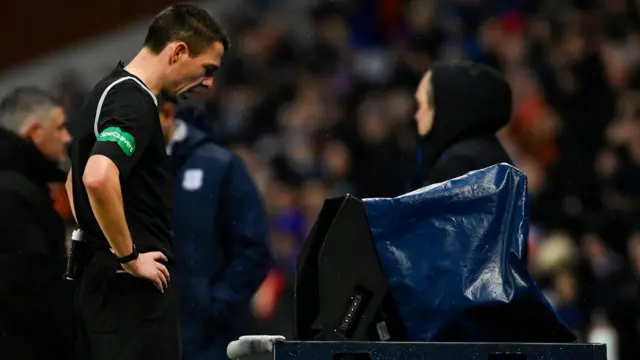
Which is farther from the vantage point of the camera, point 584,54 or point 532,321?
point 584,54

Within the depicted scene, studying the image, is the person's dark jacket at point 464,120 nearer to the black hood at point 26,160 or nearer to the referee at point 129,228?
the referee at point 129,228

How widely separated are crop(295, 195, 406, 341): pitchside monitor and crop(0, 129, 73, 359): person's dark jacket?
1.72 meters

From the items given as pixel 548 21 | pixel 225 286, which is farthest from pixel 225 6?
pixel 225 286

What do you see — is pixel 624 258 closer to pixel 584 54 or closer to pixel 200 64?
pixel 584 54

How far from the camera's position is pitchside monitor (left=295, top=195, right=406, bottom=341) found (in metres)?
4.27

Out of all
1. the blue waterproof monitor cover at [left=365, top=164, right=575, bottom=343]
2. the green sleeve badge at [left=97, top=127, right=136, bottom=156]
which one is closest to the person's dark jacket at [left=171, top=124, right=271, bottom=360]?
the green sleeve badge at [left=97, top=127, right=136, bottom=156]

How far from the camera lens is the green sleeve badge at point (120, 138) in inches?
177

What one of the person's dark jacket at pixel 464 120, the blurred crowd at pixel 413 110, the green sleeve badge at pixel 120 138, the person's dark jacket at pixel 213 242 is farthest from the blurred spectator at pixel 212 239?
the green sleeve badge at pixel 120 138

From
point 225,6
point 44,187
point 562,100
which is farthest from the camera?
point 225,6

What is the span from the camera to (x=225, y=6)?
14.3 m

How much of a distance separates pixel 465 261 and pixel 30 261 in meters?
2.19

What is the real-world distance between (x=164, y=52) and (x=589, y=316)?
15.1 feet

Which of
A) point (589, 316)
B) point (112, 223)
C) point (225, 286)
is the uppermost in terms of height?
point (112, 223)

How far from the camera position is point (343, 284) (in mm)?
4277
